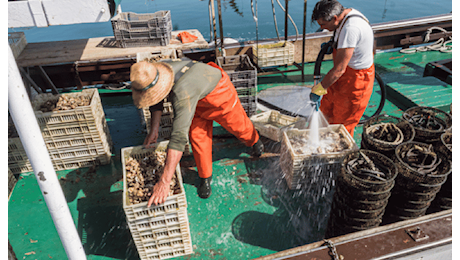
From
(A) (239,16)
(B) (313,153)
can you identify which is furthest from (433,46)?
(A) (239,16)

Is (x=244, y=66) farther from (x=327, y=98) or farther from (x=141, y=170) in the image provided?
(x=141, y=170)

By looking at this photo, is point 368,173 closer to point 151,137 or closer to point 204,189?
point 204,189

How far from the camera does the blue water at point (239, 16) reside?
1277 centimetres

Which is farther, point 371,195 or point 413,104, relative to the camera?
point 413,104

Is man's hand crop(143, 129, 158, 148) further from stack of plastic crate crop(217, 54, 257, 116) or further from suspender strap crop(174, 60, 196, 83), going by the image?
stack of plastic crate crop(217, 54, 257, 116)

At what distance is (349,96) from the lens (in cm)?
327

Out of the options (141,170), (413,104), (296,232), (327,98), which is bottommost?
(296,232)

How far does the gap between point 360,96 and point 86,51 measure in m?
5.14

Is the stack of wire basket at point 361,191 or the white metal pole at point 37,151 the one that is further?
the stack of wire basket at point 361,191

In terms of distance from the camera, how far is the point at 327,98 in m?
3.63

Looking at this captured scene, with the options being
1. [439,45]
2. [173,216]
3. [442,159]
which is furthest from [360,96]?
[439,45]

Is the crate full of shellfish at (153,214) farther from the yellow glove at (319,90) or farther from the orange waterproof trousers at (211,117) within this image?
the yellow glove at (319,90)

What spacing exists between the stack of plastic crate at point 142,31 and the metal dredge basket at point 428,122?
441cm

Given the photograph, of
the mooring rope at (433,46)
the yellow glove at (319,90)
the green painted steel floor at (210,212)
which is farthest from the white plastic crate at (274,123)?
the mooring rope at (433,46)
